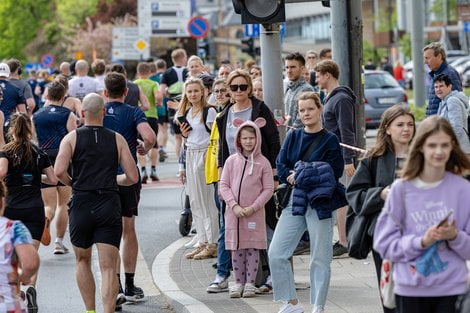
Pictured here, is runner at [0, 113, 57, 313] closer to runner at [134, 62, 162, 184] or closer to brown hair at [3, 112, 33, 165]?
brown hair at [3, 112, 33, 165]

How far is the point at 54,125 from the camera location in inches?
539

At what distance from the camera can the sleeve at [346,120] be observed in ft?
38.0

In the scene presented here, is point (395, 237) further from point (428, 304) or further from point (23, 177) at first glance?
point (23, 177)

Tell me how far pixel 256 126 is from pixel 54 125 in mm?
4202

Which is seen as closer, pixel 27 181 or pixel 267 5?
pixel 27 181

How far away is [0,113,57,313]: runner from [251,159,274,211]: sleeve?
1.78 metres

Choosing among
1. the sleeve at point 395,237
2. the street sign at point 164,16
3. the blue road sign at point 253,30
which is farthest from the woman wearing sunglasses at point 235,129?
the street sign at point 164,16

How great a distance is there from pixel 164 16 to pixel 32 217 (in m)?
42.7

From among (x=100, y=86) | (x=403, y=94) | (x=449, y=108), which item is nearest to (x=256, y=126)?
(x=449, y=108)

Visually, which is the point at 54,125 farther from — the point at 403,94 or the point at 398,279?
the point at 403,94

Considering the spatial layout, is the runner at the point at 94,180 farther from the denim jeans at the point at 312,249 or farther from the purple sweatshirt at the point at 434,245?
the purple sweatshirt at the point at 434,245

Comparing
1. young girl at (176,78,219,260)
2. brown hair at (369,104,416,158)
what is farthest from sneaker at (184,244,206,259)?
brown hair at (369,104,416,158)

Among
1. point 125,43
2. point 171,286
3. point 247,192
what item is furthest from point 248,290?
point 125,43

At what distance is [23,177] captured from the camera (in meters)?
10.4
